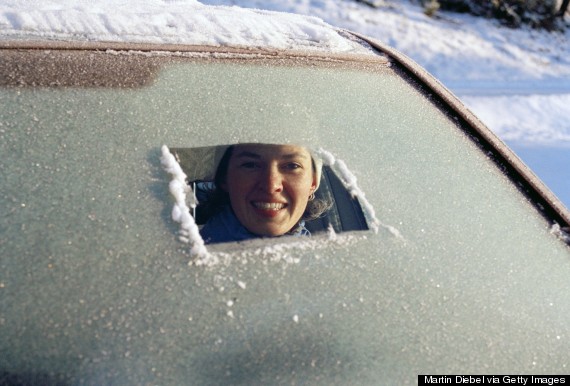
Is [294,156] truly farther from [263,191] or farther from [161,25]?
[161,25]

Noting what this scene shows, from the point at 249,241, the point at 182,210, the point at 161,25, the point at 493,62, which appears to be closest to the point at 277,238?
the point at 249,241

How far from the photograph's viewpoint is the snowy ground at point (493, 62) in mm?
3721

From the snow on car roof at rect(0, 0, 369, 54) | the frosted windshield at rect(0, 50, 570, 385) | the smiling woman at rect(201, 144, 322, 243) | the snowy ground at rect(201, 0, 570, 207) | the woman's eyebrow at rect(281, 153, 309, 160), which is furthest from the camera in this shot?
the snowy ground at rect(201, 0, 570, 207)

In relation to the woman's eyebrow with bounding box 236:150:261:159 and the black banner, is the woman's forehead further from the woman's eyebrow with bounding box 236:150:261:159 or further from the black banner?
the black banner

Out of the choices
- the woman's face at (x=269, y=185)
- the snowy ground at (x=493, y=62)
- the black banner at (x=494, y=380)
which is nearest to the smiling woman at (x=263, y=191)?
the woman's face at (x=269, y=185)

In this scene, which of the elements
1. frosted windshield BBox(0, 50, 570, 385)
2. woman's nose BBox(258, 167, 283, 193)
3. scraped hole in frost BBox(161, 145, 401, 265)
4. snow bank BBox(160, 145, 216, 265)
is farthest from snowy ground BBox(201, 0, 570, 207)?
snow bank BBox(160, 145, 216, 265)

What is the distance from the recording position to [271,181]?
3.59 feet

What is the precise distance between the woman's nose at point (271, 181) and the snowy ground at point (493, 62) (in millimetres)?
2495

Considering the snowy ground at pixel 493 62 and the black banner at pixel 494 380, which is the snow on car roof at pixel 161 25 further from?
the snowy ground at pixel 493 62

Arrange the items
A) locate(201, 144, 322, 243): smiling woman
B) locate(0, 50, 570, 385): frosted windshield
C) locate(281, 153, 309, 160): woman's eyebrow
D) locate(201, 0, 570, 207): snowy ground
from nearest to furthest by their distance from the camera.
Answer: locate(0, 50, 570, 385): frosted windshield
locate(201, 144, 322, 243): smiling woman
locate(281, 153, 309, 160): woman's eyebrow
locate(201, 0, 570, 207): snowy ground

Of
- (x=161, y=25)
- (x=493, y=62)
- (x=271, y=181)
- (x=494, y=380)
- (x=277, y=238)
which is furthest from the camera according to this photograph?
(x=493, y=62)

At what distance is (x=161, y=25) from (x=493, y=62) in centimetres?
444

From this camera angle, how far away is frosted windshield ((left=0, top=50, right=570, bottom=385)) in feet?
2.58

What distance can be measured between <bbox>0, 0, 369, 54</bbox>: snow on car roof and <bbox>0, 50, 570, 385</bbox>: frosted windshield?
0.51ft
